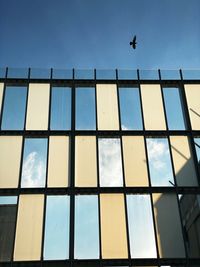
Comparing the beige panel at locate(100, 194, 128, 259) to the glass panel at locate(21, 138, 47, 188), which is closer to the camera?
the beige panel at locate(100, 194, 128, 259)

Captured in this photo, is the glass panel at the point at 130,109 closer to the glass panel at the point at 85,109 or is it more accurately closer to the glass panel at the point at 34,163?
the glass panel at the point at 85,109

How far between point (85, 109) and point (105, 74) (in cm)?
301

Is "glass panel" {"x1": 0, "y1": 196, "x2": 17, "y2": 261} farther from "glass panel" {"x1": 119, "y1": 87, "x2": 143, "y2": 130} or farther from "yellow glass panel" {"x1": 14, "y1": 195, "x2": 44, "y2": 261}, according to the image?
"glass panel" {"x1": 119, "y1": 87, "x2": 143, "y2": 130}

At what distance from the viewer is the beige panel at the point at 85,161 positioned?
17.7 meters

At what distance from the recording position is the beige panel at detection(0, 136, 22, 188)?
17422 millimetres

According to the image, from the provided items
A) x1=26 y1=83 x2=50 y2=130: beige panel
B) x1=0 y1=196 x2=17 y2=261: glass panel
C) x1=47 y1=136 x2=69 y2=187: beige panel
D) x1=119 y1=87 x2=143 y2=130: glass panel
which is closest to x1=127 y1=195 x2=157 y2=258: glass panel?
x1=47 y1=136 x2=69 y2=187: beige panel

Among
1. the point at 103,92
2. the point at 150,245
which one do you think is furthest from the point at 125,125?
the point at 150,245

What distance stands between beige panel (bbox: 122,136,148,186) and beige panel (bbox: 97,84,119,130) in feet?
4.04

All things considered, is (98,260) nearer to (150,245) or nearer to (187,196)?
(150,245)

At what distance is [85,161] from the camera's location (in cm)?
1825

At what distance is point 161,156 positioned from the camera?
61.0ft

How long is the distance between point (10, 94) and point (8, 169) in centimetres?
518

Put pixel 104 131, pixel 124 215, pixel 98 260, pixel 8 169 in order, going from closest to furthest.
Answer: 1. pixel 98 260
2. pixel 124 215
3. pixel 8 169
4. pixel 104 131

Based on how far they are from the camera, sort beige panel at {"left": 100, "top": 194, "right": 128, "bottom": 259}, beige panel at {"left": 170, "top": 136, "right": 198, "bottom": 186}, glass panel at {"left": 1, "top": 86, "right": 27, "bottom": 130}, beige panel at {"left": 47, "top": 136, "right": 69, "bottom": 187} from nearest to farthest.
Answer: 1. beige panel at {"left": 100, "top": 194, "right": 128, "bottom": 259}
2. beige panel at {"left": 47, "top": 136, "right": 69, "bottom": 187}
3. beige panel at {"left": 170, "top": 136, "right": 198, "bottom": 186}
4. glass panel at {"left": 1, "top": 86, "right": 27, "bottom": 130}
